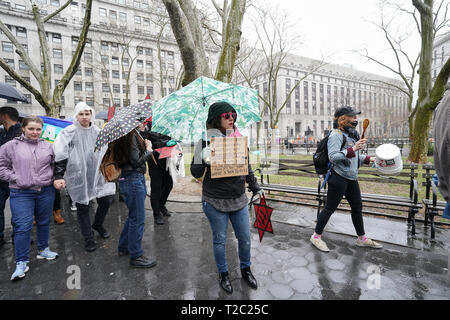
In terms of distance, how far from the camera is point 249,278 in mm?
2762

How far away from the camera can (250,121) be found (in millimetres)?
3713

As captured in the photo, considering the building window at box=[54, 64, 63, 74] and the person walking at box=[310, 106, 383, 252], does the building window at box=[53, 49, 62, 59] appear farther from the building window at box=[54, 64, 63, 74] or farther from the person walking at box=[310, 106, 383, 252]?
the person walking at box=[310, 106, 383, 252]

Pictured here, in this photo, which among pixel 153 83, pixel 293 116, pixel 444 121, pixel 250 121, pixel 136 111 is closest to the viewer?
pixel 444 121

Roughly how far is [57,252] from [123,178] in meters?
1.87

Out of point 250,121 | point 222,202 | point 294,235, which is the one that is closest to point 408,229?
point 294,235

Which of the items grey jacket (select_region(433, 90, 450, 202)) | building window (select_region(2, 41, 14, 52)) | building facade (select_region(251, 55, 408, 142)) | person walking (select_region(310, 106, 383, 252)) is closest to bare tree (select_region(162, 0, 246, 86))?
person walking (select_region(310, 106, 383, 252))

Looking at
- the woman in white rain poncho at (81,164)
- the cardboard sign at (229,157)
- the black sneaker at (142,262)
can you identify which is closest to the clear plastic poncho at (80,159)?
the woman in white rain poncho at (81,164)

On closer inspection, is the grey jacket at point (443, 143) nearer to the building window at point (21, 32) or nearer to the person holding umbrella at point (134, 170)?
the person holding umbrella at point (134, 170)

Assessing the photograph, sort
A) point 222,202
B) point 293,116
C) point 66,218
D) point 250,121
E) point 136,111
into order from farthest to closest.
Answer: point 293,116 < point 66,218 < point 250,121 < point 136,111 < point 222,202

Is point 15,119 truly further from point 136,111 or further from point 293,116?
point 293,116

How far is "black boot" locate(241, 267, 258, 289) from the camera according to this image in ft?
8.85

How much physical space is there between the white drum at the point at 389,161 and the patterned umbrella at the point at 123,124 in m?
3.17

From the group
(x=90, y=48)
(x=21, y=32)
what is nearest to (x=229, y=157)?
(x=90, y=48)

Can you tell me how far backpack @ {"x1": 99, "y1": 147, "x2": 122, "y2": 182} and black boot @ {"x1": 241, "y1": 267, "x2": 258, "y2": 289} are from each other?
1.95m
